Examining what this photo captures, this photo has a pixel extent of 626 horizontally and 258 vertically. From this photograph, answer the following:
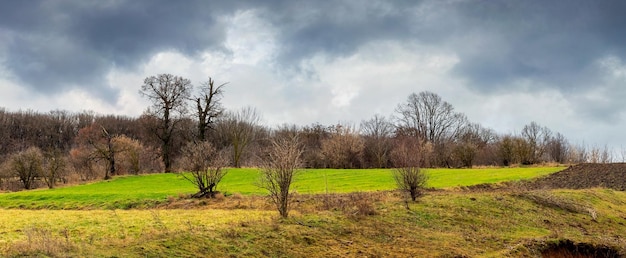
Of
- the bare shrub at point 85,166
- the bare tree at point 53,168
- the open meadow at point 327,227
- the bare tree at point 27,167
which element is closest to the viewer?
the open meadow at point 327,227

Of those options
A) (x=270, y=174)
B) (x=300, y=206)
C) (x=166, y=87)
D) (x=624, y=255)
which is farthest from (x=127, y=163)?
(x=624, y=255)

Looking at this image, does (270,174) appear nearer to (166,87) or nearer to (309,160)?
(166,87)

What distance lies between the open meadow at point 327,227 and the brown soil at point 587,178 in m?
5.69

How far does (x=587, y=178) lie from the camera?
126ft

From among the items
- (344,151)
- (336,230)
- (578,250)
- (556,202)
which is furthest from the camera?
(344,151)

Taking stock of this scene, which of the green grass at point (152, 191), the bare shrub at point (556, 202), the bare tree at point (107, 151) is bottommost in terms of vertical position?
the bare shrub at point (556, 202)

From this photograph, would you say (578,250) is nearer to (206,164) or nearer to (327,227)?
(327,227)

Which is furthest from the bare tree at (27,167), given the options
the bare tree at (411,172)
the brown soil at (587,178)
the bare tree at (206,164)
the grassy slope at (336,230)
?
the brown soil at (587,178)

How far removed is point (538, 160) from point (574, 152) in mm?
17175

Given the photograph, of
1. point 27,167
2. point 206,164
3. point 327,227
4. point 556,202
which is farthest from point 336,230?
point 27,167

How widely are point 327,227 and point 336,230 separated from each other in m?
0.33

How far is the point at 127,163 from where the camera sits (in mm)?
53594

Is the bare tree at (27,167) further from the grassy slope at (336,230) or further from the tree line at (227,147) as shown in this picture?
the grassy slope at (336,230)

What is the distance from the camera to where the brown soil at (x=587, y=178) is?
34.9m
